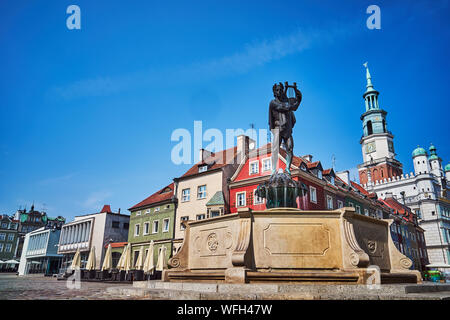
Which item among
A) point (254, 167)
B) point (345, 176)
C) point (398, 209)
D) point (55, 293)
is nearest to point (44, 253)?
point (254, 167)

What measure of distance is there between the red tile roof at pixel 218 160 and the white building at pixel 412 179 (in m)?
42.1

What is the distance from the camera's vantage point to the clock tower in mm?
83625

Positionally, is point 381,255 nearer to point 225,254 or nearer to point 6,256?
point 225,254

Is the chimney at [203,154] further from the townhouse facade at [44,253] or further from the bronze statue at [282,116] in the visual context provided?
the townhouse facade at [44,253]

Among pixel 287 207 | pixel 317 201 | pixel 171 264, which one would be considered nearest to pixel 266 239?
pixel 287 207

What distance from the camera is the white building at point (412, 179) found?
6481 cm

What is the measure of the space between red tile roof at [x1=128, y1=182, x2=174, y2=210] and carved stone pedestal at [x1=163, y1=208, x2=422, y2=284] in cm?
3257

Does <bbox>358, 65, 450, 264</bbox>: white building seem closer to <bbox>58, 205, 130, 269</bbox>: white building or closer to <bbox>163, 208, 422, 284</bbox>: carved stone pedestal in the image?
<bbox>58, 205, 130, 269</bbox>: white building

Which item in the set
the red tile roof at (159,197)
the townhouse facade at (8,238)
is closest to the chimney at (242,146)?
the red tile roof at (159,197)

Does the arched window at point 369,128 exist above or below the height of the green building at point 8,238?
above

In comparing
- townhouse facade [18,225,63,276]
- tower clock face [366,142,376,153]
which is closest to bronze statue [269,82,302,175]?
townhouse facade [18,225,63,276]

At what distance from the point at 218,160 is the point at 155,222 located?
36.6ft

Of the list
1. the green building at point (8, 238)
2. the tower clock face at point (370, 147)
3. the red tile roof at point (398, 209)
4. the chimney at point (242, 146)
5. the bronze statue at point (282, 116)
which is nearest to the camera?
the bronze statue at point (282, 116)
